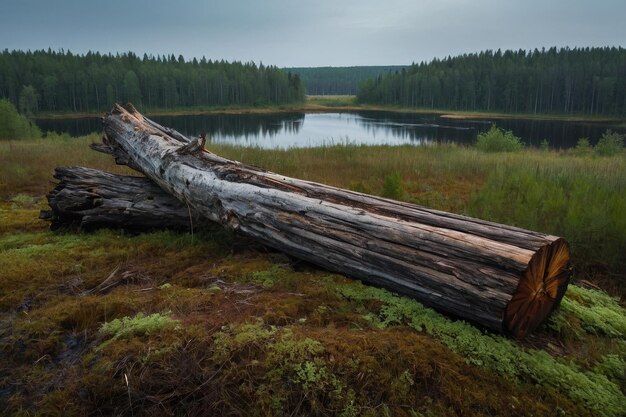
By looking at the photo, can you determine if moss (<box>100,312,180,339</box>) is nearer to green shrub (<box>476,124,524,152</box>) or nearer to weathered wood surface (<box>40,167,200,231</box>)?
weathered wood surface (<box>40,167,200,231</box>)

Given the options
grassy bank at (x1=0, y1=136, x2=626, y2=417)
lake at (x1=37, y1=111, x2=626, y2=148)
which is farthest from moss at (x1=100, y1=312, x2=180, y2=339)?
lake at (x1=37, y1=111, x2=626, y2=148)

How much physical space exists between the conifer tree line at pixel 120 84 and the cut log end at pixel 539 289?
208ft

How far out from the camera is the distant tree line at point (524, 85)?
2589 inches

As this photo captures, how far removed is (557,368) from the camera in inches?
92.4

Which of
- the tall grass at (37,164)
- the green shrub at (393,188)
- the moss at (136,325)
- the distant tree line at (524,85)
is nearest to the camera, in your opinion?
the moss at (136,325)

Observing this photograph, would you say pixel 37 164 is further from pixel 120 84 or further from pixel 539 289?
pixel 120 84

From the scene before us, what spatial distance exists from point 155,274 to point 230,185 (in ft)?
3.56

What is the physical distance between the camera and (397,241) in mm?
3041

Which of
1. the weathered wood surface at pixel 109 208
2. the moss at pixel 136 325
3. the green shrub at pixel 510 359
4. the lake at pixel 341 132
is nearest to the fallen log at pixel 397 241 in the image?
the green shrub at pixel 510 359

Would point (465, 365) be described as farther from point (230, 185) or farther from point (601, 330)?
point (230, 185)

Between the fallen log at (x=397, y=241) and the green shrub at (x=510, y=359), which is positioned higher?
the fallen log at (x=397, y=241)

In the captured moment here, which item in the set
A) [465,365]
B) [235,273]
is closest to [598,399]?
[465,365]

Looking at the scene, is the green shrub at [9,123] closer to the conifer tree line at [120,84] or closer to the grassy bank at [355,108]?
Result: the conifer tree line at [120,84]

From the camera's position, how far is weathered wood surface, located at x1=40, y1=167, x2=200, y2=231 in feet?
16.0
